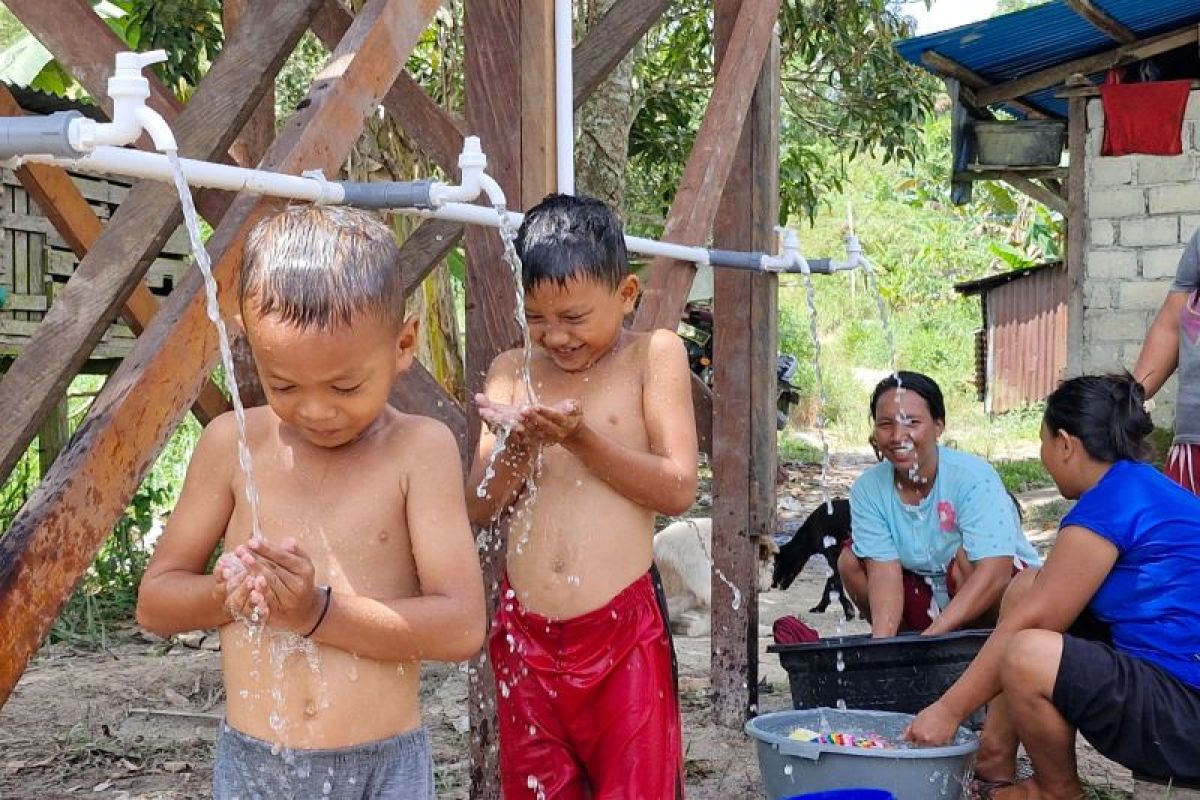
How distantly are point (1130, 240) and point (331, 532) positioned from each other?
7272 millimetres

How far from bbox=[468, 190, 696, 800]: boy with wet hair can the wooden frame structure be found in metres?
0.14

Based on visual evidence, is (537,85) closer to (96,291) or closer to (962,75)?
(96,291)

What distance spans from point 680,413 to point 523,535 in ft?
1.18

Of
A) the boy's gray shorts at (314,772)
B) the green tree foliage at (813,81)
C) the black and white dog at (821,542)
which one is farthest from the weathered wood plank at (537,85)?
the green tree foliage at (813,81)

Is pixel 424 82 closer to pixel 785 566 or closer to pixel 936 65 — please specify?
pixel 936 65

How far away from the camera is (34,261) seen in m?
6.00

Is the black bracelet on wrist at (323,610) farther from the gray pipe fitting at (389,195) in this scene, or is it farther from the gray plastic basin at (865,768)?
the gray plastic basin at (865,768)

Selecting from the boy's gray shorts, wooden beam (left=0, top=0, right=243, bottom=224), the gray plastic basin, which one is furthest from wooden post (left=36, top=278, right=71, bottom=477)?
the boy's gray shorts

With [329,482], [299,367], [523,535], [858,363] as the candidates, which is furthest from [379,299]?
[858,363]

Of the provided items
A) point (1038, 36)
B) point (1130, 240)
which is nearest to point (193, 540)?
point (1038, 36)

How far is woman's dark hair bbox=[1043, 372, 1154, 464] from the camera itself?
3.21 meters

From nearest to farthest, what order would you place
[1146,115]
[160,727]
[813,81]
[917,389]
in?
[917,389] < [160,727] < [1146,115] < [813,81]

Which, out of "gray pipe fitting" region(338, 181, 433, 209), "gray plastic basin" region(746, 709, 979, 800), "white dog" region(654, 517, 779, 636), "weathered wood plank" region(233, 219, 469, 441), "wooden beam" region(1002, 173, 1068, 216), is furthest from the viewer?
"wooden beam" region(1002, 173, 1068, 216)

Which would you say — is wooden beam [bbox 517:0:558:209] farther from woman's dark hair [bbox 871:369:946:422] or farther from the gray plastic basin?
woman's dark hair [bbox 871:369:946:422]
